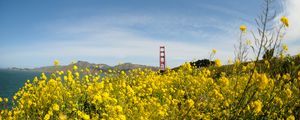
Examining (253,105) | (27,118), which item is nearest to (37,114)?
(27,118)

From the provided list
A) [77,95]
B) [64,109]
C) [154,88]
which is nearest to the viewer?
[64,109]

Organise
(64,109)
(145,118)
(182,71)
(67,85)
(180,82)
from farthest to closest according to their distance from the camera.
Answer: (182,71) → (180,82) → (67,85) → (64,109) → (145,118)

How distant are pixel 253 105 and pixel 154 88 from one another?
562 centimetres

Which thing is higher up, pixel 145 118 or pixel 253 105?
pixel 253 105

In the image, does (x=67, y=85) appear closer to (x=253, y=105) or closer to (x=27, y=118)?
(x=27, y=118)

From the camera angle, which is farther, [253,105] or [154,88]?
[154,88]

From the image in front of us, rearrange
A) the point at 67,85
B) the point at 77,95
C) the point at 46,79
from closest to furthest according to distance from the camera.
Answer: the point at 77,95
the point at 67,85
the point at 46,79

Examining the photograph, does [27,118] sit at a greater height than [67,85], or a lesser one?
lesser

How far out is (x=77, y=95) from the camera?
632cm

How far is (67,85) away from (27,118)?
1445 mm

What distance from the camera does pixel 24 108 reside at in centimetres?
614

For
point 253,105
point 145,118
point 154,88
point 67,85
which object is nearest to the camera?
point 253,105

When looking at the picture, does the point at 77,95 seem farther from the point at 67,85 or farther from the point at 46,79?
the point at 46,79

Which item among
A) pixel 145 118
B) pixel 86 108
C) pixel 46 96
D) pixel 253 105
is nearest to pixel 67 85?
pixel 46 96
